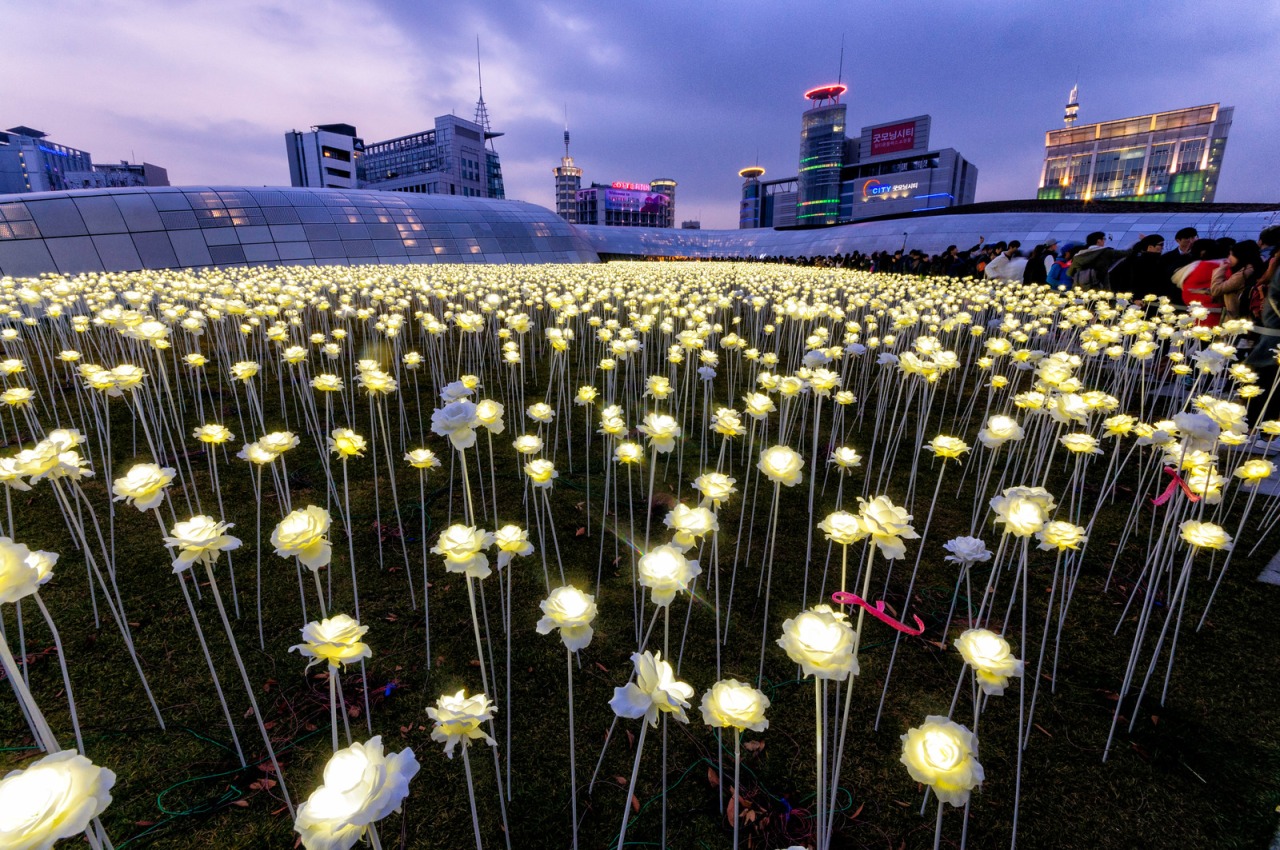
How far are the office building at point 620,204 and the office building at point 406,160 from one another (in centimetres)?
3274

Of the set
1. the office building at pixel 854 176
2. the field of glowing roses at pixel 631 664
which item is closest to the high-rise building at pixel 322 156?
the office building at pixel 854 176

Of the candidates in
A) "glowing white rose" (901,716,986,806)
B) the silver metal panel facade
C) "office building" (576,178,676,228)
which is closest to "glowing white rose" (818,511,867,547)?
"glowing white rose" (901,716,986,806)

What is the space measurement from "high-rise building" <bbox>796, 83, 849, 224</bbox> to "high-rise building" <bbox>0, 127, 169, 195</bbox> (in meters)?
152

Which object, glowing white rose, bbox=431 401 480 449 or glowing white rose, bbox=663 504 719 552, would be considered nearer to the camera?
glowing white rose, bbox=431 401 480 449

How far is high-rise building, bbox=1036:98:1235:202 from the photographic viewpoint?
382 feet

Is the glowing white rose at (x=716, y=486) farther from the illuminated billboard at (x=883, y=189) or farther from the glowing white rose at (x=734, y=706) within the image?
the illuminated billboard at (x=883, y=189)

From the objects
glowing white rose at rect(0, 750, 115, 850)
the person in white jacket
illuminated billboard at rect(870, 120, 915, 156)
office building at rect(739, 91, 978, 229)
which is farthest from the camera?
illuminated billboard at rect(870, 120, 915, 156)

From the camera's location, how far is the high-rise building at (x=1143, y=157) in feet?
382

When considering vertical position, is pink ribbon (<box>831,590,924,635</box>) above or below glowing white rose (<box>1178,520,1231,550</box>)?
above

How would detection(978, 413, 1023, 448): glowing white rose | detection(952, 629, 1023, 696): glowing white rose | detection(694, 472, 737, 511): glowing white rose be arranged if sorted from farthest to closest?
detection(978, 413, 1023, 448): glowing white rose < detection(694, 472, 737, 511): glowing white rose < detection(952, 629, 1023, 696): glowing white rose

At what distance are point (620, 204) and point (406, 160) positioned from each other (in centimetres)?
5875

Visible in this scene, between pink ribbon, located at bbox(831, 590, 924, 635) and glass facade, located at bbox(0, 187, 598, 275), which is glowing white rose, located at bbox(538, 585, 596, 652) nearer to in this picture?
pink ribbon, located at bbox(831, 590, 924, 635)

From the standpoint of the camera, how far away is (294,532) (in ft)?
5.96

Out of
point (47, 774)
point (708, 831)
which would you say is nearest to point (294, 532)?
point (47, 774)
